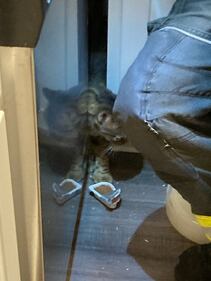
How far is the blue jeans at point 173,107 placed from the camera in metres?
0.95

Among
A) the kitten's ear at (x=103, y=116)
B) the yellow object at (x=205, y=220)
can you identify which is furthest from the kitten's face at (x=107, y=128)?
the yellow object at (x=205, y=220)

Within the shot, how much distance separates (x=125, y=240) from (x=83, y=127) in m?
0.33

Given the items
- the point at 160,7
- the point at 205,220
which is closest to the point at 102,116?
the point at 160,7

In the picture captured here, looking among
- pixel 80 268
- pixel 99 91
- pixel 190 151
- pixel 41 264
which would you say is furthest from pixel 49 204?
pixel 99 91

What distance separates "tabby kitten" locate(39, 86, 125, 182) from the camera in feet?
3.13

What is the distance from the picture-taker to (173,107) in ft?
3.13

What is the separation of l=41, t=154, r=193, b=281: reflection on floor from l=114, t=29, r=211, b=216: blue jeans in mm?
315

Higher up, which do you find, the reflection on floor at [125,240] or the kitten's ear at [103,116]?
the kitten's ear at [103,116]

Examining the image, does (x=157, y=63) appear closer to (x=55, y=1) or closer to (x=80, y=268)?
(x=55, y=1)

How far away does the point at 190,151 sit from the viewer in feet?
3.17

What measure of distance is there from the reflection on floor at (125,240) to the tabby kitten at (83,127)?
9 cm

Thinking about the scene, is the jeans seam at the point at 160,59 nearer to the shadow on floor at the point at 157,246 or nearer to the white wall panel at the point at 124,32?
the white wall panel at the point at 124,32

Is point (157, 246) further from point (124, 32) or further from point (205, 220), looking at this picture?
point (124, 32)

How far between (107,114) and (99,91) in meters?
0.07
